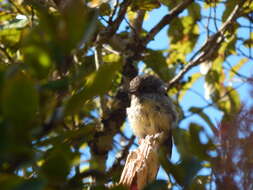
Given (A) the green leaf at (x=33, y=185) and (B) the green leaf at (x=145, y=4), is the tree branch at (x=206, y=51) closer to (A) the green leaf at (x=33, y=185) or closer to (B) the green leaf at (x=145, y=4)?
(B) the green leaf at (x=145, y=4)

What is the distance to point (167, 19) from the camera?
19.5 ft

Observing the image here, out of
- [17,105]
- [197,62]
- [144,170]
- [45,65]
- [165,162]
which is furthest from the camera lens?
[197,62]

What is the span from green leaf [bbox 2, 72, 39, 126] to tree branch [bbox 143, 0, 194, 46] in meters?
4.82

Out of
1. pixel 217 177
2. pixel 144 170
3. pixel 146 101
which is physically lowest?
pixel 217 177

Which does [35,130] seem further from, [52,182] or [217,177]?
[217,177]

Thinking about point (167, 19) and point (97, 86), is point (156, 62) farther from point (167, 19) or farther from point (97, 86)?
point (97, 86)

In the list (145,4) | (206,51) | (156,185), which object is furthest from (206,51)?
(156,185)

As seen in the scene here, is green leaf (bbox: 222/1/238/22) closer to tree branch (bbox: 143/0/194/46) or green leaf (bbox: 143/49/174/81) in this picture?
tree branch (bbox: 143/0/194/46)

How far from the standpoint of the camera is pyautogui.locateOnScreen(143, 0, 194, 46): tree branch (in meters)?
5.81

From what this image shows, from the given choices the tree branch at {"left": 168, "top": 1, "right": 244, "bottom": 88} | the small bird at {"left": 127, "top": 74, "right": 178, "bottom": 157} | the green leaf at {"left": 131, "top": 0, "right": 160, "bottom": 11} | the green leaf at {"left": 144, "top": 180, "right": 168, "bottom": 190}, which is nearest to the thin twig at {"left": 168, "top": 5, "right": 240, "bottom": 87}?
the tree branch at {"left": 168, "top": 1, "right": 244, "bottom": 88}

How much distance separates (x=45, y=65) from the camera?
122 centimetres

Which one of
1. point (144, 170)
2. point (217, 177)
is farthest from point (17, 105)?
point (144, 170)

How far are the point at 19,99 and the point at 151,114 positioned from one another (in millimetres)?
5145

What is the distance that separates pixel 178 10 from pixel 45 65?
476 cm
